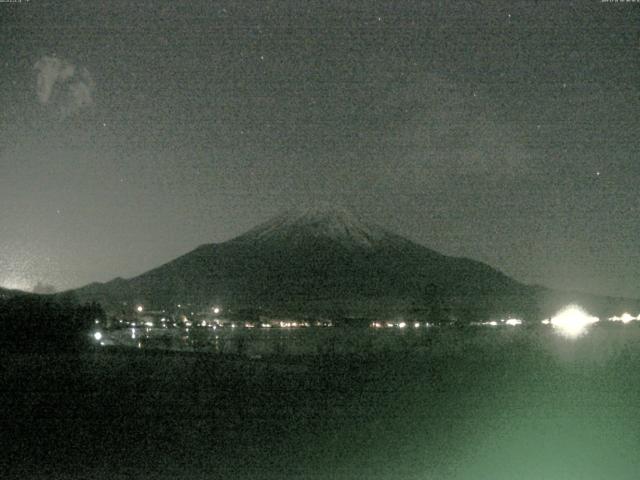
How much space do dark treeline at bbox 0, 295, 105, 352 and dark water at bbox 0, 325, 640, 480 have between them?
1312 centimetres

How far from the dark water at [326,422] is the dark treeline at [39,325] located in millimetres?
13119

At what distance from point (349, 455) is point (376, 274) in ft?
523

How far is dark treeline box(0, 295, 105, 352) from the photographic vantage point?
36.0m

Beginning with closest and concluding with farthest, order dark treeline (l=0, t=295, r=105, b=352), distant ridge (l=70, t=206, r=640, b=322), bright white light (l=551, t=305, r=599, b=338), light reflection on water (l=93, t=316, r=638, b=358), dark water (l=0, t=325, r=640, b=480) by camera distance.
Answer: dark water (l=0, t=325, r=640, b=480)
dark treeline (l=0, t=295, r=105, b=352)
light reflection on water (l=93, t=316, r=638, b=358)
bright white light (l=551, t=305, r=599, b=338)
distant ridge (l=70, t=206, r=640, b=322)

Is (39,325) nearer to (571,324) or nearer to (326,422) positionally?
(326,422)

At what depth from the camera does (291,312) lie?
128m

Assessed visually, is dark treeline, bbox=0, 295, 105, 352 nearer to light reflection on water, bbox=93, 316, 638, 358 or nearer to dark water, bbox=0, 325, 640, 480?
light reflection on water, bbox=93, 316, 638, 358

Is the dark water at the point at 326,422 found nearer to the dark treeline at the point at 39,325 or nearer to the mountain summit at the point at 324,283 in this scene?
the dark treeline at the point at 39,325

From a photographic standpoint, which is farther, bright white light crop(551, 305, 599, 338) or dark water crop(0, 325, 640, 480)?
bright white light crop(551, 305, 599, 338)

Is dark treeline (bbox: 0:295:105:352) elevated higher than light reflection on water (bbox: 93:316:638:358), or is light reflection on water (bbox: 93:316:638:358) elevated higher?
dark treeline (bbox: 0:295:105:352)

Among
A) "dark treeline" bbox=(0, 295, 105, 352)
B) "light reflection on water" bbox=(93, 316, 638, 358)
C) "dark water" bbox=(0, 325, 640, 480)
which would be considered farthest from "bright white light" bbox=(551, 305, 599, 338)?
"dark water" bbox=(0, 325, 640, 480)

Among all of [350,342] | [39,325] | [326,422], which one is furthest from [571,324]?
[326,422]

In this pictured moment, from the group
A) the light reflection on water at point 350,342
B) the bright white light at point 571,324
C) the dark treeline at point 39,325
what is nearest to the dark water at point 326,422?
the light reflection on water at point 350,342

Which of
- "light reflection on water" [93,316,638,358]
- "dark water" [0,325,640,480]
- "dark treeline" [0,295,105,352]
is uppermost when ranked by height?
"dark treeline" [0,295,105,352]
